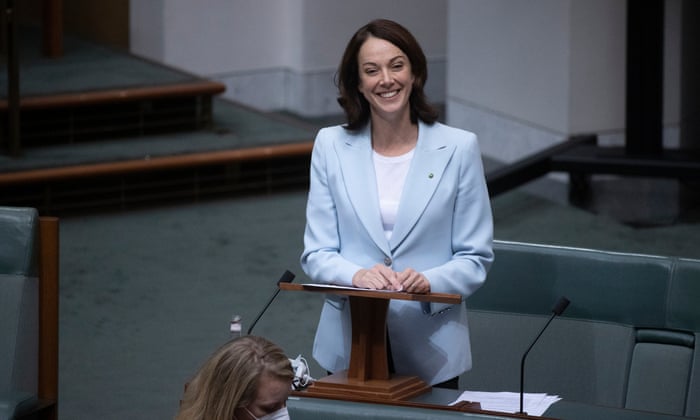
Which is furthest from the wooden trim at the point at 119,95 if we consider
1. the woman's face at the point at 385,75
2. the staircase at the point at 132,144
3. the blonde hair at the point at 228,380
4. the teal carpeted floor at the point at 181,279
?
the blonde hair at the point at 228,380

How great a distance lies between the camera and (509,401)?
294 cm

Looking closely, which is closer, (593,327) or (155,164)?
(593,327)

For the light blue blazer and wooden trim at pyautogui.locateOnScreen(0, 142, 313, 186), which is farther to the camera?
wooden trim at pyautogui.locateOnScreen(0, 142, 313, 186)

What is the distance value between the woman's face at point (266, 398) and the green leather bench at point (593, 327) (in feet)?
4.95

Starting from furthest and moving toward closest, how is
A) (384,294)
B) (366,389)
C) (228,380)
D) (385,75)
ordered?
1. (385,75)
2. (366,389)
3. (384,294)
4. (228,380)

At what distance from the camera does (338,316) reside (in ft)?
9.89

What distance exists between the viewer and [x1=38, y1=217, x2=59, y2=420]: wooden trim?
11.9 ft

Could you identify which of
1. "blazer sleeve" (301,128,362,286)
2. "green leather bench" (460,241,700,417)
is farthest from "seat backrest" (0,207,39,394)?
"green leather bench" (460,241,700,417)

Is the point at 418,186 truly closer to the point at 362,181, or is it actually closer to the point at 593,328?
the point at 362,181

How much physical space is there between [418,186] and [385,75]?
250 millimetres

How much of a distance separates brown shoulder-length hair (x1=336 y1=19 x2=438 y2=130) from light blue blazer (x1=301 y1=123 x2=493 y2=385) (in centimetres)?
4

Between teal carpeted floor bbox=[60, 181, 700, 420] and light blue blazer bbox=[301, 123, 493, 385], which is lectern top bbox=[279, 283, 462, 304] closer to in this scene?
light blue blazer bbox=[301, 123, 493, 385]

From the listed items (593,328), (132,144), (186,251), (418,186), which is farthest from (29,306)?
(132,144)

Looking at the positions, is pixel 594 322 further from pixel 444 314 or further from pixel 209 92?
pixel 209 92
